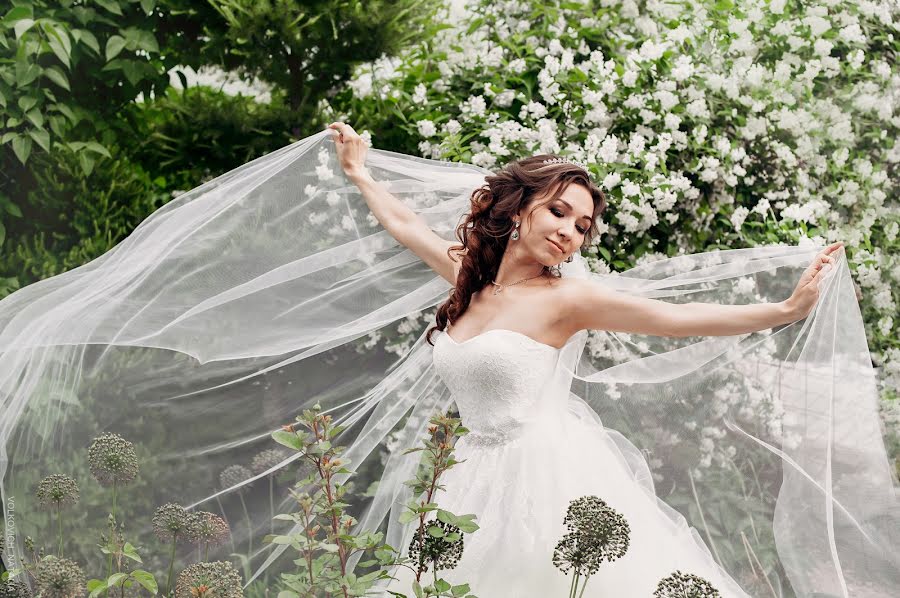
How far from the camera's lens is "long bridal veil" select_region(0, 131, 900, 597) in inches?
105

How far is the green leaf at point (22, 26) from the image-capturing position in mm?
3598

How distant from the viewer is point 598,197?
2.89 metres

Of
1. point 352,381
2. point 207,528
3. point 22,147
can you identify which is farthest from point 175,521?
point 22,147

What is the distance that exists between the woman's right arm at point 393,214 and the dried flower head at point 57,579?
4.67ft

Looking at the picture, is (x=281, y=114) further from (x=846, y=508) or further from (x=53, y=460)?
(x=846, y=508)

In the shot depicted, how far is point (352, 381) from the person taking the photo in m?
3.25

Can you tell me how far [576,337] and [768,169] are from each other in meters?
1.45

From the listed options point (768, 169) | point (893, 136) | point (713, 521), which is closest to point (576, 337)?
point (713, 521)

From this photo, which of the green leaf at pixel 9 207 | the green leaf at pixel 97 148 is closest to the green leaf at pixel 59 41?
the green leaf at pixel 97 148

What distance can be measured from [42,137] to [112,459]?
69.1 inches

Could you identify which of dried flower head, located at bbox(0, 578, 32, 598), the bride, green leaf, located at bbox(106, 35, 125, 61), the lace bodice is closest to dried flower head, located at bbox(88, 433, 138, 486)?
dried flower head, located at bbox(0, 578, 32, 598)

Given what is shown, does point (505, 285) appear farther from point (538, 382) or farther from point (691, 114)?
point (691, 114)

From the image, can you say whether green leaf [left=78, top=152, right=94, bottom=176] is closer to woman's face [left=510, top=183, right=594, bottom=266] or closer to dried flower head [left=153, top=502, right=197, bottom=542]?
dried flower head [left=153, top=502, right=197, bottom=542]

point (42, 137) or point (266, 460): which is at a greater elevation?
point (42, 137)
